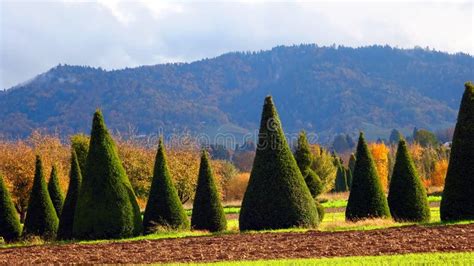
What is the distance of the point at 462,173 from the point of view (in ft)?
81.4

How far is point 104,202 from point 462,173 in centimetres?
1459

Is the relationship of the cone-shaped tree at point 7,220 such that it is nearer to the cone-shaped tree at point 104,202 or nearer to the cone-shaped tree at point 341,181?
the cone-shaped tree at point 104,202

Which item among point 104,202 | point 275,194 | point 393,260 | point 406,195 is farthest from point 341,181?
point 393,260

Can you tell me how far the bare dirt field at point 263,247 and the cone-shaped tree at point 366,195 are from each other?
205 inches

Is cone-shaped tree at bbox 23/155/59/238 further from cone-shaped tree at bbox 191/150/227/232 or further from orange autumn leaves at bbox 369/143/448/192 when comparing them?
orange autumn leaves at bbox 369/143/448/192

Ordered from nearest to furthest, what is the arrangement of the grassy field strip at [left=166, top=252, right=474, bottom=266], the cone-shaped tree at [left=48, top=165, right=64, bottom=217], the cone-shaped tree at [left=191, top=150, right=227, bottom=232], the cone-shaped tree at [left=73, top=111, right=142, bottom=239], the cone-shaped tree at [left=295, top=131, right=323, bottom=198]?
1. the grassy field strip at [left=166, top=252, right=474, bottom=266]
2. the cone-shaped tree at [left=73, top=111, right=142, bottom=239]
3. the cone-shaped tree at [left=191, top=150, right=227, bottom=232]
4. the cone-shaped tree at [left=295, top=131, right=323, bottom=198]
5. the cone-shaped tree at [left=48, top=165, right=64, bottom=217]

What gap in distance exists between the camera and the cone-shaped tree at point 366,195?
28.8 meters

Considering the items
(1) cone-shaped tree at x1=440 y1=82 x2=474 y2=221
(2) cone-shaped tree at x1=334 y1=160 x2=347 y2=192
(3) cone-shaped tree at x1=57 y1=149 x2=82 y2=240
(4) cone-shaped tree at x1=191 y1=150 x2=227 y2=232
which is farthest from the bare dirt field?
(2) cone-shaped tree at x1=334 y1=160 x2=347 y2=192

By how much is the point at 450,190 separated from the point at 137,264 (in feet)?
44.7

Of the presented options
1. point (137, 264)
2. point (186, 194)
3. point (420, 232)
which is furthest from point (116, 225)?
point (186, 194)

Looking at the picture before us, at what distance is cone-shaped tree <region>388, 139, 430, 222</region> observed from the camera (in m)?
28.7

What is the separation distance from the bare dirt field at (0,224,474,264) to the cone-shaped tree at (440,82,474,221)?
2.50m

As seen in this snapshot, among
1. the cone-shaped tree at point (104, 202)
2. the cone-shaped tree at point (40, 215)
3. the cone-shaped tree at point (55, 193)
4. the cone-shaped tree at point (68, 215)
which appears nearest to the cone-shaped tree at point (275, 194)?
the cone-shaped tree at point (104, 202)

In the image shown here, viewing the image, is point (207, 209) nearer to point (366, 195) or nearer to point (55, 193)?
point (366, 195)
